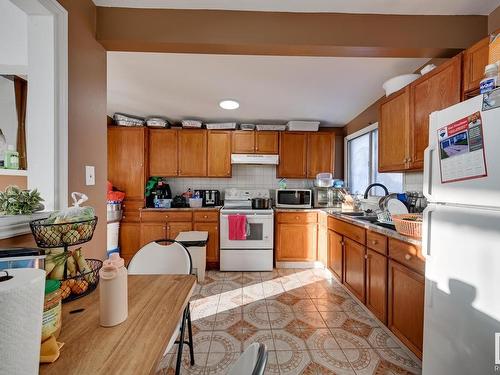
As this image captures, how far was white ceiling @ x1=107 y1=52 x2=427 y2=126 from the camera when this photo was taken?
2.13 m

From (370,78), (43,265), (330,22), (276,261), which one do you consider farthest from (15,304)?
(276,261)

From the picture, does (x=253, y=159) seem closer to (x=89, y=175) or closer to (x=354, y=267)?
(x=354, y=267)

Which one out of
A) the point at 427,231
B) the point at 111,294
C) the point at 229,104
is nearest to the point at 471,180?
the point at 427,231

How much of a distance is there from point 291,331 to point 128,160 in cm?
307

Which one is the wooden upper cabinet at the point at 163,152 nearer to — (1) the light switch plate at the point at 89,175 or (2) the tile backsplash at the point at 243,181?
(2) the tile backsplash at the point at 243,181

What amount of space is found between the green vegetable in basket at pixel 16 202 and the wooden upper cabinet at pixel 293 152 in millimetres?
3149

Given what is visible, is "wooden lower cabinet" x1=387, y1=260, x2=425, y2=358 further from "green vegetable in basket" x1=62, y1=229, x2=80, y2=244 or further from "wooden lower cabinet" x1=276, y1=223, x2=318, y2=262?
"green vegetable in basket" x1=62, y1=229, x2=80, y2=244

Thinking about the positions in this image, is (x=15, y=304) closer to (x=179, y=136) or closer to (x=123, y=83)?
(x=123, y=83)

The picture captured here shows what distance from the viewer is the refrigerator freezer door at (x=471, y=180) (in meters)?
0.90

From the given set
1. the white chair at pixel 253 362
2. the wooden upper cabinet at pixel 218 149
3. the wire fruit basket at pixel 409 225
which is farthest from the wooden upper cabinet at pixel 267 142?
the white chair at pixel 253 362

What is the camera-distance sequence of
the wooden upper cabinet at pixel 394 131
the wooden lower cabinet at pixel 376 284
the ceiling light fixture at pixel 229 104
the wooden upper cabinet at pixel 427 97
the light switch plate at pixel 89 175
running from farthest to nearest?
the ceiling light fixture at pixel 229 104 → the wooden upper cabinet at pixel 394 131 → the wooden lower cabinet at pixel 376 284 → the wooden upper cabinet at pixel 427 97 → the light switch plate at pixel 89 175

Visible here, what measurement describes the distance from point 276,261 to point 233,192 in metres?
1.23

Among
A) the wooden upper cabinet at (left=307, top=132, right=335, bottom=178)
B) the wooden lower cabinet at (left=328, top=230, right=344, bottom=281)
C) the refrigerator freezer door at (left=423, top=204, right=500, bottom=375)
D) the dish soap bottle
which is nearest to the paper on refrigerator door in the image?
the refrigerator freezer door at (left=423, top=204, right=500, bottom=375)

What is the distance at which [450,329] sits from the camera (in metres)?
1.10
